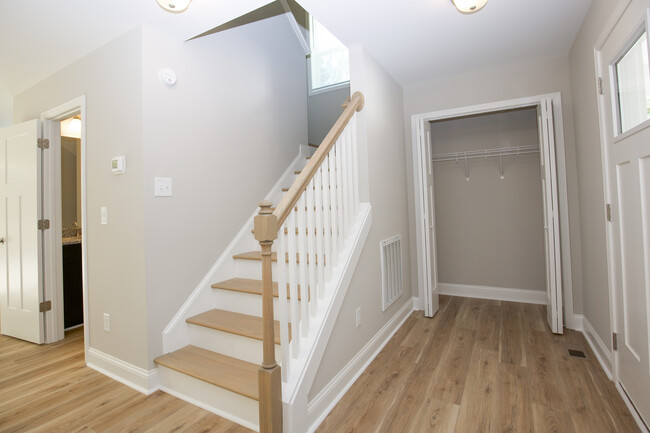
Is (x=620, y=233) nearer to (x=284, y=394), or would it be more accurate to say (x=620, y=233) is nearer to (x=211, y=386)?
→ (x=284, y=394)

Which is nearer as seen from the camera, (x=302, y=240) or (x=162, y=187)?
(x=302, y=240)

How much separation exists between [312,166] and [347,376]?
4.33ft

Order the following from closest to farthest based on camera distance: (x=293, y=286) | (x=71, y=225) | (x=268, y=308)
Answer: (x=268, y=308) → (x=293, y=286) → (x=71, y=225)

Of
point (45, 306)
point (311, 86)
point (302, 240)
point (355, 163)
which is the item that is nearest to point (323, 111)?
point (311, 86)

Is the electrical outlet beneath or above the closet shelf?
beneath

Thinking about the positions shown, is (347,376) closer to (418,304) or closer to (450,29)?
(418,304)

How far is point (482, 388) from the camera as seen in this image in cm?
199

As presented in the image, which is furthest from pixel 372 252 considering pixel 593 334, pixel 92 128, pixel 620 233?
pixel 92 128

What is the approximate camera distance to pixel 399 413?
70.1 inches

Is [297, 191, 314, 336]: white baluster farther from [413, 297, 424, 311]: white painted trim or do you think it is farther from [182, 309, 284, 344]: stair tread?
[413, 297, 424, 311]: white painted trim

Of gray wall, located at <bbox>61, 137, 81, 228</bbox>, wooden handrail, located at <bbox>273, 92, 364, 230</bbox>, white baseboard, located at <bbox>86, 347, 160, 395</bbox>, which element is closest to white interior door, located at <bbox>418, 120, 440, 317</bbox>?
wooden handrail, located at <bbox>273, 92, 364, 230</bbox>

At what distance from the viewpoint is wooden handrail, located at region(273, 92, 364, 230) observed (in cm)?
158

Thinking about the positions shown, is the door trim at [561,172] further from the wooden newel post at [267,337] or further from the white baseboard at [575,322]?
the wooden newel post at [267,337]

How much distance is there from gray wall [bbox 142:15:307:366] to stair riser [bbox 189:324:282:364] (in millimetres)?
223
